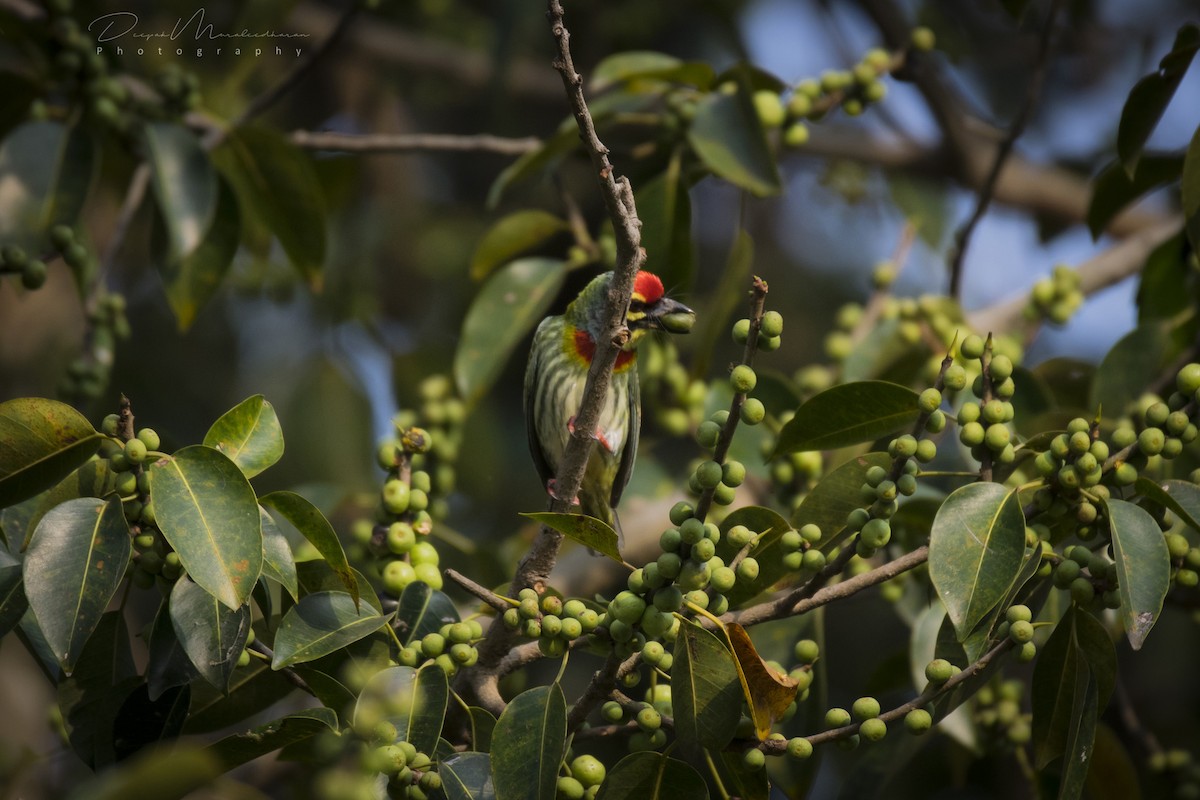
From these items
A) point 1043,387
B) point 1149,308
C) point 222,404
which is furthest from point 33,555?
point 222,404

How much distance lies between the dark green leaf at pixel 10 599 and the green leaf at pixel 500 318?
1.35m

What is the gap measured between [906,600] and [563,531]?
4.48ft

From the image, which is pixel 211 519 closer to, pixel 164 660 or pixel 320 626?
pixel 320 626

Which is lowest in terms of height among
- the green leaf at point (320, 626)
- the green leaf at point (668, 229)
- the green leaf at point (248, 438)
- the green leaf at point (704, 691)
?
the green leaf at point (320, 626)

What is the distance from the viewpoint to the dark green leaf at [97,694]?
1.84 metres

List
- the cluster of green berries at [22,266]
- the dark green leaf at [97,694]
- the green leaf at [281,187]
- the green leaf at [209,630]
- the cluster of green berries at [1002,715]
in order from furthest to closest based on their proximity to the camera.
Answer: the green leaf at [281,187]
the cluster of green berries at [1002,715]
the cluster of green berries at [22,266]
the dark green leaf at [97,694]
the green leaf at [209,630]

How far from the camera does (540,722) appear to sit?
5.41ft

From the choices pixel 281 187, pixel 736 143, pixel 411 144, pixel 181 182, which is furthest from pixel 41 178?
pixel 736 143

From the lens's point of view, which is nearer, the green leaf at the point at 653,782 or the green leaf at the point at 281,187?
the green leaf at the point at 653,782

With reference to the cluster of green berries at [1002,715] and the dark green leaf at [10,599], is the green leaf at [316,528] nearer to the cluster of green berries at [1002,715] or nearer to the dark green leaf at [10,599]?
the dark green leaf at [10,599]

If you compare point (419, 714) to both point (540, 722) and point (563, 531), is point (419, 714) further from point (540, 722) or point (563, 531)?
point (563, 531)

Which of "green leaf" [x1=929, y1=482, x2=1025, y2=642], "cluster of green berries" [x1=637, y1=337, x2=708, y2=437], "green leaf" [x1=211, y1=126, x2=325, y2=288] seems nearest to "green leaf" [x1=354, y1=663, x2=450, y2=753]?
"green leaf" [x1=929, y1=482, x2=1025, y2=642]

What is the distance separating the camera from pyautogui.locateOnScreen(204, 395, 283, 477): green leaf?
1.77 metres

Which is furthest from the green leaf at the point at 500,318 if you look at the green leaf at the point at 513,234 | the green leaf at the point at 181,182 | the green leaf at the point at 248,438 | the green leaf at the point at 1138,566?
A: the green leaf at the point at 1138,566
